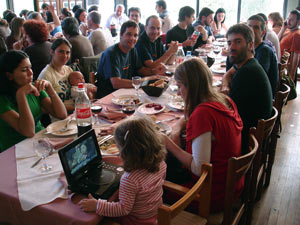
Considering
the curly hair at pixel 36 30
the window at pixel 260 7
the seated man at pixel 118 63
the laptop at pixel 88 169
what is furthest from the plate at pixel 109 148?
the window at pixel 260 7

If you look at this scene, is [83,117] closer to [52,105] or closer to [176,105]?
A: [52,105]

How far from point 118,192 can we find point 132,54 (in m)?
2.17

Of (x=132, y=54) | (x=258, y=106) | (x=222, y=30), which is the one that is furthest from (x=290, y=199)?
(x=222, y=30)

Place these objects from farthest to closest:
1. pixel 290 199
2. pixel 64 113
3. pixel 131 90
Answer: pixel 131 90
pixel 290 199
pixel 64 113

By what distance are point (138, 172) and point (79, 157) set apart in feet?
0.84

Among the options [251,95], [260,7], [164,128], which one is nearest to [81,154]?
[164,128]

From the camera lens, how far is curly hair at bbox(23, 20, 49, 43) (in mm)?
3180

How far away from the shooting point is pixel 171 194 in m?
1.56

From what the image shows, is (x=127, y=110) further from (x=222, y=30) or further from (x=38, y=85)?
(x=222, y=30)

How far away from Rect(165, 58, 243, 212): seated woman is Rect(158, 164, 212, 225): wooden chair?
14 centimetres

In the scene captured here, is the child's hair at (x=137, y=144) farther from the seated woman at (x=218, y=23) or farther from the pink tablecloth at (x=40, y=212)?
the seated woman at (x=218, y=23)

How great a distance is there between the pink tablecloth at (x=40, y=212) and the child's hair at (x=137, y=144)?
9.6 inches

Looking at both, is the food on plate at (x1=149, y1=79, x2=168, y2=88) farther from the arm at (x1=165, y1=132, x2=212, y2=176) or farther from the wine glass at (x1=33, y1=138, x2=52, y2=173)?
the wine glass at (x1=33, y1=138, x2=52, y2=173)

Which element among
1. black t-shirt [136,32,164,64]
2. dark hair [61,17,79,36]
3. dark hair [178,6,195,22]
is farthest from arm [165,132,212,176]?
dark hair [178,6,195,22]
